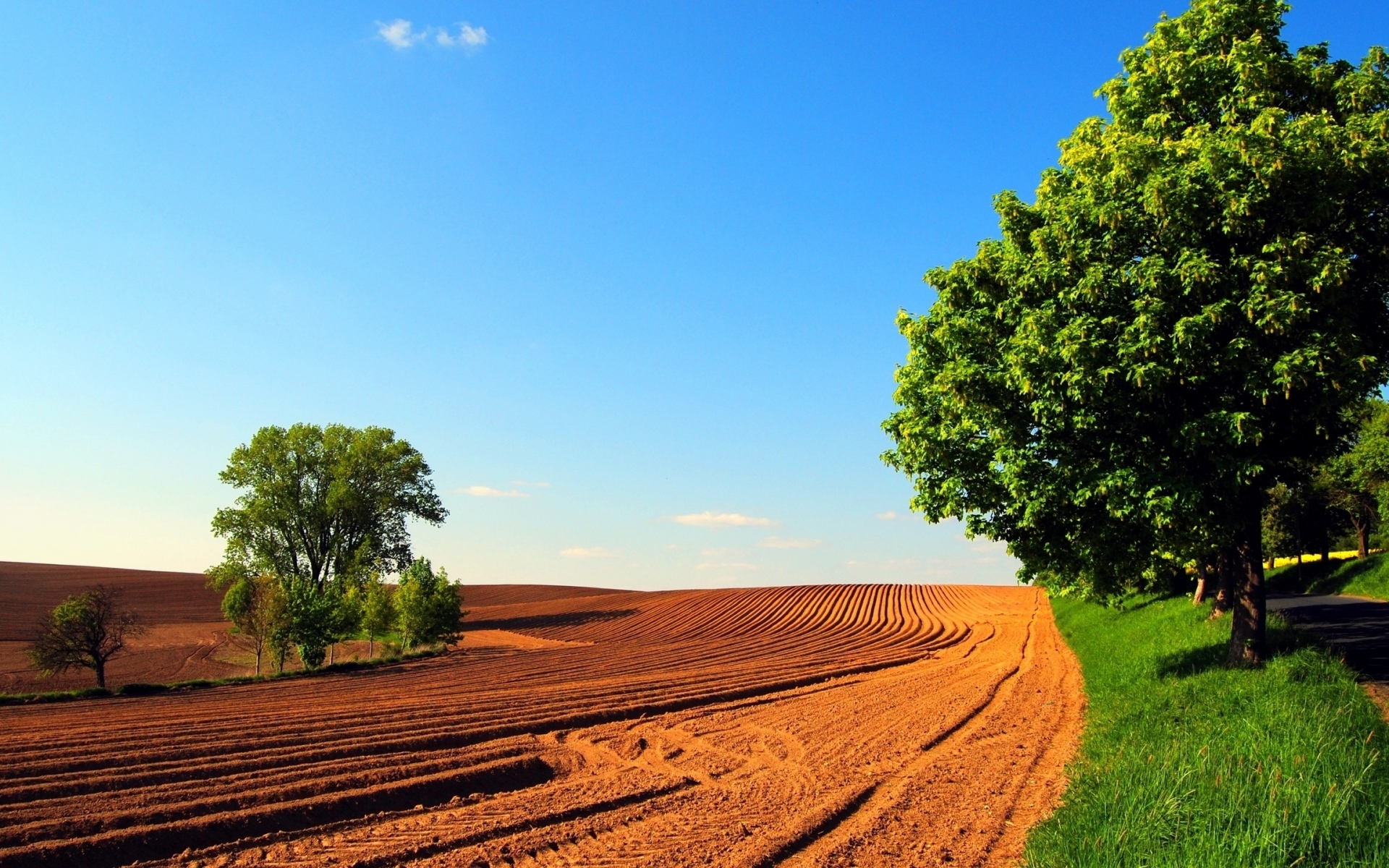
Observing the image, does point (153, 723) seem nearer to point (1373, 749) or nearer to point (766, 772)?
point (766, 772)

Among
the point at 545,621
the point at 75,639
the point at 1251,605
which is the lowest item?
the point at 545,621

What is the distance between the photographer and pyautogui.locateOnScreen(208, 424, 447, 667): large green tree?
52.0m

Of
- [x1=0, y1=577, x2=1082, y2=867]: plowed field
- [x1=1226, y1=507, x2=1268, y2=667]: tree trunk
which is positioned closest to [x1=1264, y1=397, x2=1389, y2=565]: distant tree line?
[x1=1226, y1=507, x2=1268, y2=667]: tree trunk

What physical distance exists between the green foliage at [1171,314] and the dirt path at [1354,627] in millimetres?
3298

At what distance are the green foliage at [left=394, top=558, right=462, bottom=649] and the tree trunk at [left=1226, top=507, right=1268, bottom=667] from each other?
35969mm

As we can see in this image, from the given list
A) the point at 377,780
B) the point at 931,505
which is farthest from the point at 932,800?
the point at 377,780

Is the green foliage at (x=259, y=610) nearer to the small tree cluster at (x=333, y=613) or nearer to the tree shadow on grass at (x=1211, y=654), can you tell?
the small tree cluster at (x=333, y=613)

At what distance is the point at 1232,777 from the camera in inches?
272

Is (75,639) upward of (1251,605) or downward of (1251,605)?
downward

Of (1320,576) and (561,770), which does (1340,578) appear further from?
(561,770)

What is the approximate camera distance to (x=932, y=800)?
10.1 meters

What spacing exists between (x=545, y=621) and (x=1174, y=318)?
2108 inches

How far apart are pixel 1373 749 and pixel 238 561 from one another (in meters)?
56.4

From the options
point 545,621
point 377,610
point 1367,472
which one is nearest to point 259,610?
point 377,610
